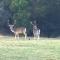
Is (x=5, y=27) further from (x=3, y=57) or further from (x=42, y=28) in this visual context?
(x=3, y=57)

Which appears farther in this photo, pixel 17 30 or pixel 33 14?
pixel 33 14

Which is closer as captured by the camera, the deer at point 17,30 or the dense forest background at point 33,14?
the deer at point 17,30

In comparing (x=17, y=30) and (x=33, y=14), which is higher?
(x=33, y=14)

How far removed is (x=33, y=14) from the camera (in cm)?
4056

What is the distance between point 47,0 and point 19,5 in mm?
3070

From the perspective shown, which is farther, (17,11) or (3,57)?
(17,11)

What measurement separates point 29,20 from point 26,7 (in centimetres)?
140

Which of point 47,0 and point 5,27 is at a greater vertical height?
point 47,0

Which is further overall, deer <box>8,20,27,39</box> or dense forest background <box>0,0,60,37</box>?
dense forest background <box>0,0,60,37</box>

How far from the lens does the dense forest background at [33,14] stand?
39500 mm

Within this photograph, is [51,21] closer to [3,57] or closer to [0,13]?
[0,13]

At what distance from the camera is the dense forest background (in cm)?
3950

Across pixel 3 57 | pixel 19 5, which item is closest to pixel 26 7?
pixel 19 5

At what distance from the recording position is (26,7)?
40156 mm
